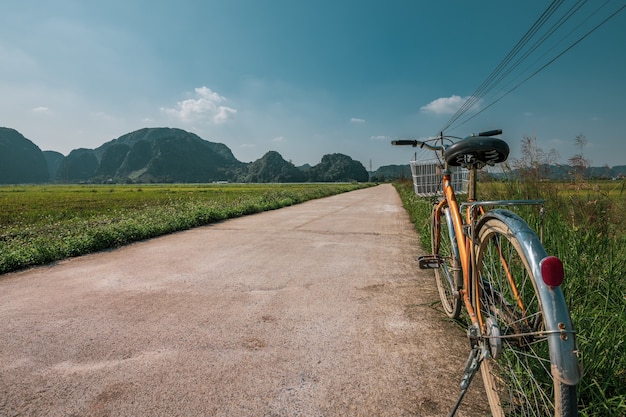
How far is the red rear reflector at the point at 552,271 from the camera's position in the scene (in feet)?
3.86

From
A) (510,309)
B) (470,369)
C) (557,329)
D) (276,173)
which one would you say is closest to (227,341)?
(470,369)

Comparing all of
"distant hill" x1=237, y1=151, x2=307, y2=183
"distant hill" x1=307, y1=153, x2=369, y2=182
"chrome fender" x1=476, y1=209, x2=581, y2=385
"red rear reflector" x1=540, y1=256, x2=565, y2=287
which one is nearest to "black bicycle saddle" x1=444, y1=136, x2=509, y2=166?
"chrome fender" x1=476, y1=209, x2=581, y2=385

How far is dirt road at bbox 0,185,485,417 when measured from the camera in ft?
6.08

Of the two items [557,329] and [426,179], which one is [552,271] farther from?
[426,179]

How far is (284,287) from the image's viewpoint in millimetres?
3828

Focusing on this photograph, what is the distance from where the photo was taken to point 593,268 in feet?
8.20

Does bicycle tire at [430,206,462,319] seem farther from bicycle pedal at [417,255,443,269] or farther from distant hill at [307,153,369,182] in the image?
distant hill at [307,153,369,182]

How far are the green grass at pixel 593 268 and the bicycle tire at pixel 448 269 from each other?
0.72 meters

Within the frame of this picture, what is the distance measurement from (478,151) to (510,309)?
0.94m

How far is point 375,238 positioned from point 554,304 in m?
5.82

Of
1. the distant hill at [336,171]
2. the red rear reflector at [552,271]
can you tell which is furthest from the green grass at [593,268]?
the distant hill at [336,171]

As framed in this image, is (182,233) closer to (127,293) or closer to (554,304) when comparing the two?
(127,293)

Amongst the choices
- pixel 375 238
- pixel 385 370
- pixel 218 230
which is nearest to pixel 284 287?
pixel 385 370

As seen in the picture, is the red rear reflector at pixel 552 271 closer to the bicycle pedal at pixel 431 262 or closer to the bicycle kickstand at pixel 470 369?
the bicycle kickstand at pixel 470 369
